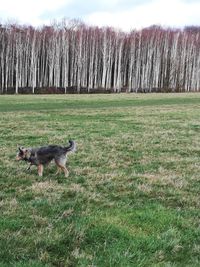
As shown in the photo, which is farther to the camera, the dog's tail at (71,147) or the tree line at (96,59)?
the tree line at (96,59)

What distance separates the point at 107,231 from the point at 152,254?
2.64 ft

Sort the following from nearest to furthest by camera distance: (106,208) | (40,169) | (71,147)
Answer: (106,208) < (71,147) < (40,169)

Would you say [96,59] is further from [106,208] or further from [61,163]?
[106,208]

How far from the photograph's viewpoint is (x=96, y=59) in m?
69.9

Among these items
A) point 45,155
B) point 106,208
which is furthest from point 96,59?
point 106,208

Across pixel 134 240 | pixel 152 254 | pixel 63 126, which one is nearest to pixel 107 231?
pixel 134 240

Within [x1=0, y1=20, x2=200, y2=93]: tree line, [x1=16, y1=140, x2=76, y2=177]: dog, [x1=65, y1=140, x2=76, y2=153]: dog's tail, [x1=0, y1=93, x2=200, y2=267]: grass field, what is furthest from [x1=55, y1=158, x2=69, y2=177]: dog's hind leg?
[x1=0, y1=20, x2=200, y2=93]: tree line

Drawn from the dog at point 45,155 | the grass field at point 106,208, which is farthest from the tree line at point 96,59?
the dog at point 45,155

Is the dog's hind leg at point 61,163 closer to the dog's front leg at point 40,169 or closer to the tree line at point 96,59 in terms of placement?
the dog's front leg at point 40,169

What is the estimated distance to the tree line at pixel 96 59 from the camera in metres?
66.1

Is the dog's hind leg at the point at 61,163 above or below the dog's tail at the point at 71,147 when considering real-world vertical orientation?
below

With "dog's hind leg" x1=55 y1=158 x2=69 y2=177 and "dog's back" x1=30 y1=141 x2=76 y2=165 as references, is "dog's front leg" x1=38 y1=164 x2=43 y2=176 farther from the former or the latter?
"dog's hind leg" x1=55 y1=158 x2=69 y2=177

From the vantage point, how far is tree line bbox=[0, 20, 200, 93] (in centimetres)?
6612

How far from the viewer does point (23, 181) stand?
9.11 m
